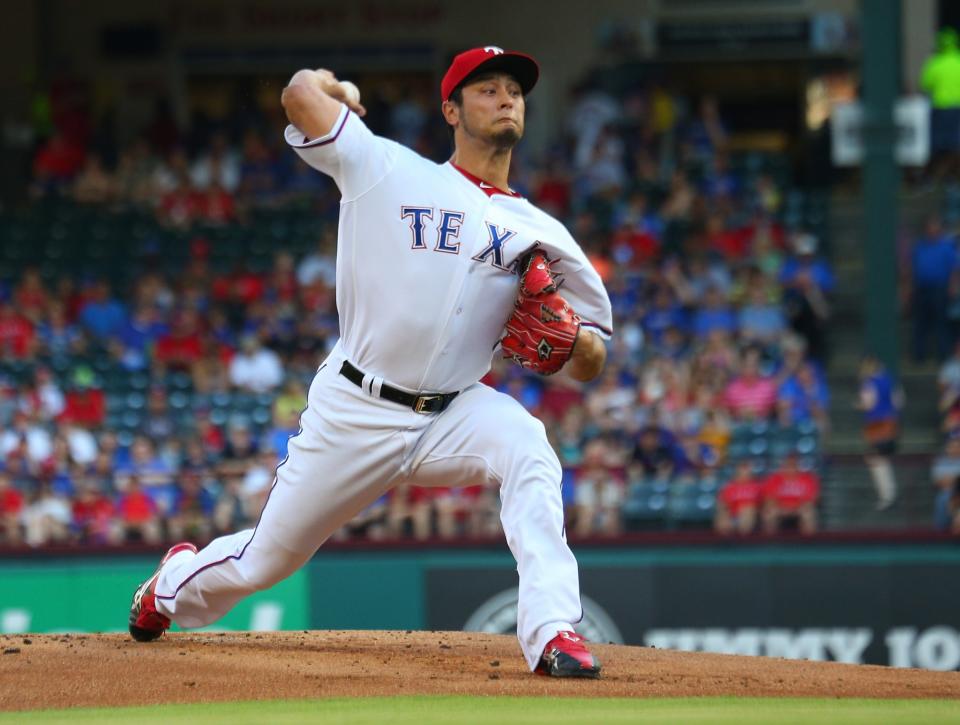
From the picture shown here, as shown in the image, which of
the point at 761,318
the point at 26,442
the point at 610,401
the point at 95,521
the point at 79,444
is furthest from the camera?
the point at 761,318

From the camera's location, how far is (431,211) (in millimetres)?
5285

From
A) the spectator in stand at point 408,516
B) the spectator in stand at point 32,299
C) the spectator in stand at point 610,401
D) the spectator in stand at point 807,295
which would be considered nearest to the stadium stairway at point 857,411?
the spectator in stand at point 807,295

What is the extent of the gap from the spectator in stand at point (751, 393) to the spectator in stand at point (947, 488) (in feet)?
5.97

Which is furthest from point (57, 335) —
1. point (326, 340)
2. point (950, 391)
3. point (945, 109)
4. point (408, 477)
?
point (408, 477)

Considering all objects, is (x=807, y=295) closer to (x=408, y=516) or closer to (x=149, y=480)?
(x=408, y=516)

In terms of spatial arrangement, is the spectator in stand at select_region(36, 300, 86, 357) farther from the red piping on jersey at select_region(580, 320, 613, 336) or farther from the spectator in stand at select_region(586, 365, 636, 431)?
the red piping on jersey at select_region(580, 320, 613, 336)

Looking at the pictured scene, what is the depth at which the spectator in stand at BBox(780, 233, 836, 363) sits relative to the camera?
13703 mm

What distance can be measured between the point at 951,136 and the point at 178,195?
7.83 m

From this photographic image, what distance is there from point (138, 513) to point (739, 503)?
4055 millimetres

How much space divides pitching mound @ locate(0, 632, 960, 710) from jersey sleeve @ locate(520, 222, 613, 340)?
1.22m

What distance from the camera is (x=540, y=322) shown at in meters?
5.20

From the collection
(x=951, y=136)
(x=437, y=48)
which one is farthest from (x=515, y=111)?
(x=437, y=48)

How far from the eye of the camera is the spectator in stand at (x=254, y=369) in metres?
13.0

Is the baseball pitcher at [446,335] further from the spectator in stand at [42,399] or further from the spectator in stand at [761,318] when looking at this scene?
the spectator in stand at [761,318]
